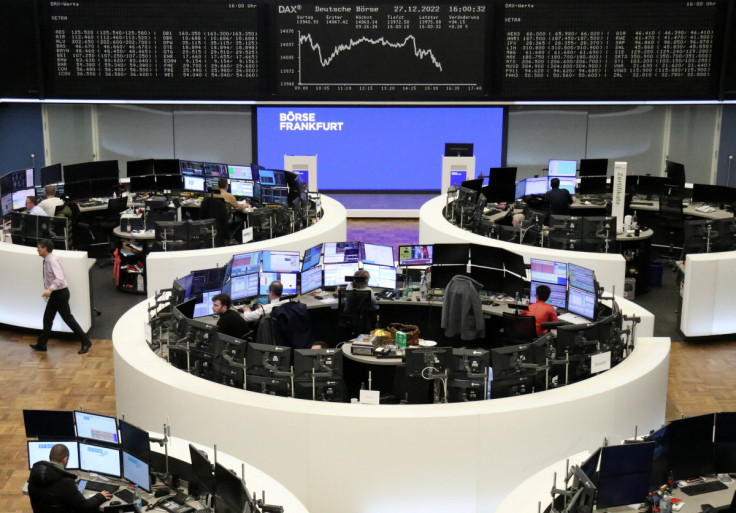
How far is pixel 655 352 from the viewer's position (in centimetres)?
861

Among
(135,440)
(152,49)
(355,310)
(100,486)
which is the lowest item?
(100,486)

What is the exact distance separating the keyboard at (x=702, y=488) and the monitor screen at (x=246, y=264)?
5.09 meters

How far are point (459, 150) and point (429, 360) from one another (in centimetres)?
916

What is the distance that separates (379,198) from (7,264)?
7.84m

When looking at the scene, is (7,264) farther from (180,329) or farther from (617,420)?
(617,420)

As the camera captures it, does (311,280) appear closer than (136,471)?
No

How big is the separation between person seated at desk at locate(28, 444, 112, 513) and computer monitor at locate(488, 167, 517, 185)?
9.94 meters

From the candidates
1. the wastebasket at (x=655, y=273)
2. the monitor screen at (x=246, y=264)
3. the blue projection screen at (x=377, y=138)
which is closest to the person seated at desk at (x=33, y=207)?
the monitor screen at (x=246, y=264)

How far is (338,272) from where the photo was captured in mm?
A: 10688

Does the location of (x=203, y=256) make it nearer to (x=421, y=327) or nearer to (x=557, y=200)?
(x=421, y=327)

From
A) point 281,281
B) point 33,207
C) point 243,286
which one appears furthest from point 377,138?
point 243,286

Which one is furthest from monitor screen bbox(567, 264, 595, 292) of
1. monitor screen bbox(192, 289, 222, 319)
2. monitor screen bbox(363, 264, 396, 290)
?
monitor screen bbox(192, 289, 222, 319)

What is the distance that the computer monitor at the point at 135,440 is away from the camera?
6516 millimetres

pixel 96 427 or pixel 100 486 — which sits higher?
pixel 96 427
